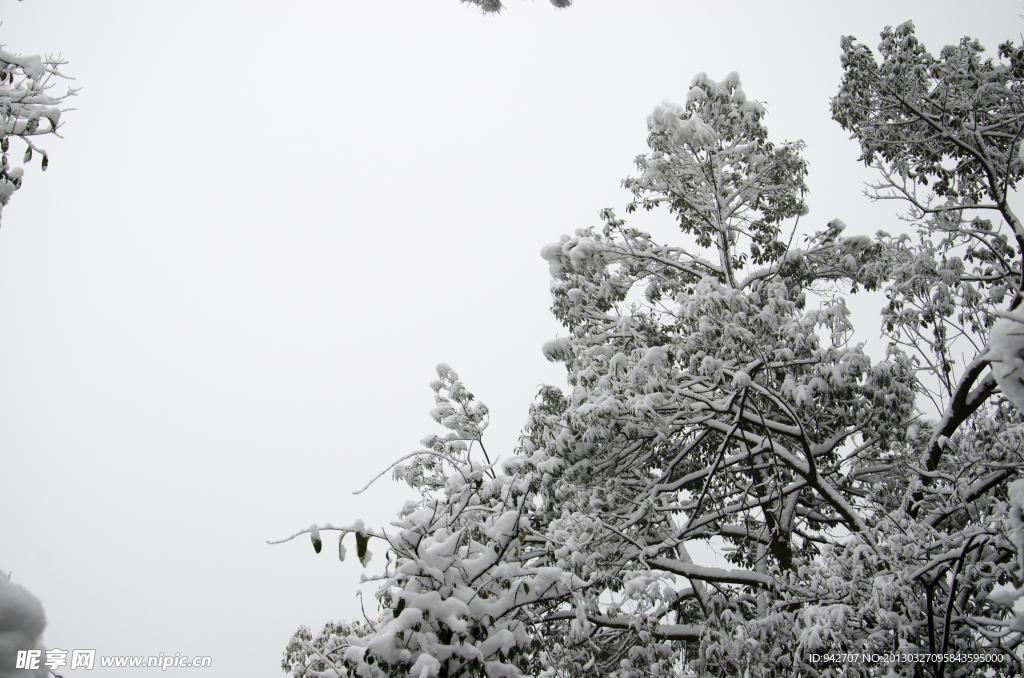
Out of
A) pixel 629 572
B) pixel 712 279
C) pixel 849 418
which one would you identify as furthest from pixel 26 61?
pixel 849 418

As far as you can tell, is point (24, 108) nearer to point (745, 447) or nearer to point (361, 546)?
point (361, 546)

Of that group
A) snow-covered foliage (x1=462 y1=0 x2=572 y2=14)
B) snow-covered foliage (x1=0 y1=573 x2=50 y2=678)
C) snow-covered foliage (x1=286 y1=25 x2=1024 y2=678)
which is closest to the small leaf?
snow-covered foliage (x1=286 y1=25 x2=1024 y2=678)

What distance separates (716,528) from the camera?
8391 mm

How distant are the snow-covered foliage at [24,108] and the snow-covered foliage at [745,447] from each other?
3791 millimetres

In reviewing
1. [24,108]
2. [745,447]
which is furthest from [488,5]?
[745,447]

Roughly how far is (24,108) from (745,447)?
8.43 metres

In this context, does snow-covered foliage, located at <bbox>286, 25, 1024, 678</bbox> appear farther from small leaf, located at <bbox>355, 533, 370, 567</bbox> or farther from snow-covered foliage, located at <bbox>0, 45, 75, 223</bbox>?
snow-covered foliage, located at <bbox>0, 45, 75, 223</bbox>

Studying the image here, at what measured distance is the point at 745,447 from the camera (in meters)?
7.89

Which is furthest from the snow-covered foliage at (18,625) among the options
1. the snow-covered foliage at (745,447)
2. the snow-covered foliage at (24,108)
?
the snow-covered foliage at (24,108)

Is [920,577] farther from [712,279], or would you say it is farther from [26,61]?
[26,61]

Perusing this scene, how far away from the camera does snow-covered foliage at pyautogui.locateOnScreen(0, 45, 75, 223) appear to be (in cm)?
425

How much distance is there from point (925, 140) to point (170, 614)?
18181cm

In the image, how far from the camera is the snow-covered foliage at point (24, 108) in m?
4.25

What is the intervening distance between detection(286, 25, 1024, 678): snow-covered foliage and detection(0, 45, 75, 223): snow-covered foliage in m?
3.79
